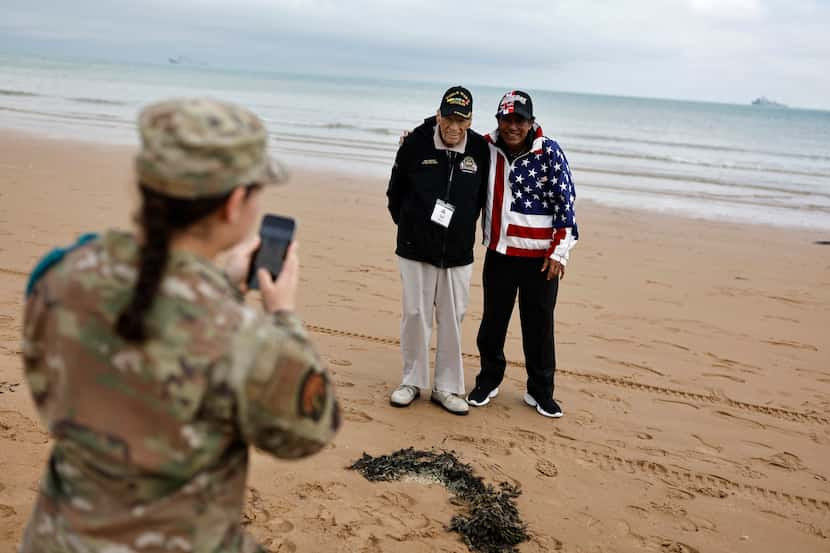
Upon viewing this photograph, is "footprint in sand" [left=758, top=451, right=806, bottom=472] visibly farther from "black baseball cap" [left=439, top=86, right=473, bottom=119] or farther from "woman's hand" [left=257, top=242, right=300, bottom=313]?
"woman's hand" [left=257, top=242, right=300, bottom=313]

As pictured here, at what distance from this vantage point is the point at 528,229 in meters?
4.59

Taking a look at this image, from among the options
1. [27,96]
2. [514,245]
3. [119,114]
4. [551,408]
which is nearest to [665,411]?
[551,408]

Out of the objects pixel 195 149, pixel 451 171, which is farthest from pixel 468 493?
pixel 195 149

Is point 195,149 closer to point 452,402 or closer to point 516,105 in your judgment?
point 516,105

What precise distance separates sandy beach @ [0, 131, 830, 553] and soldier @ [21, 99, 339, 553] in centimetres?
14

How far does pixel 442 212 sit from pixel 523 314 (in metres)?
0.88

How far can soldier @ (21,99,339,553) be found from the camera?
128 cm

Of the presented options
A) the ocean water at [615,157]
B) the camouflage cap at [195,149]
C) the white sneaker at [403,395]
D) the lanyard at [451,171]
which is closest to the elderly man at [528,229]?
the lanyard at [451,171]

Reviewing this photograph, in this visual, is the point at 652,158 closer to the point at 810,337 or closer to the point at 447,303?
the point at 810,337

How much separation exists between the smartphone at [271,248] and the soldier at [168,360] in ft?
0.69

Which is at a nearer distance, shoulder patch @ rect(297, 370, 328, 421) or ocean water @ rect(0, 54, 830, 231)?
shoulder patch @ rect(297, 370, 328, 421)

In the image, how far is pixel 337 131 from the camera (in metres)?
26.3

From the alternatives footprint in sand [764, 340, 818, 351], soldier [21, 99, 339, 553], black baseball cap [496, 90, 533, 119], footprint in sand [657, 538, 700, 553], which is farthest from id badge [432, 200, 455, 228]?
footprint in sand [764, 340, 818, 351]

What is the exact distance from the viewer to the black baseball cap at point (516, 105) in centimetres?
439
